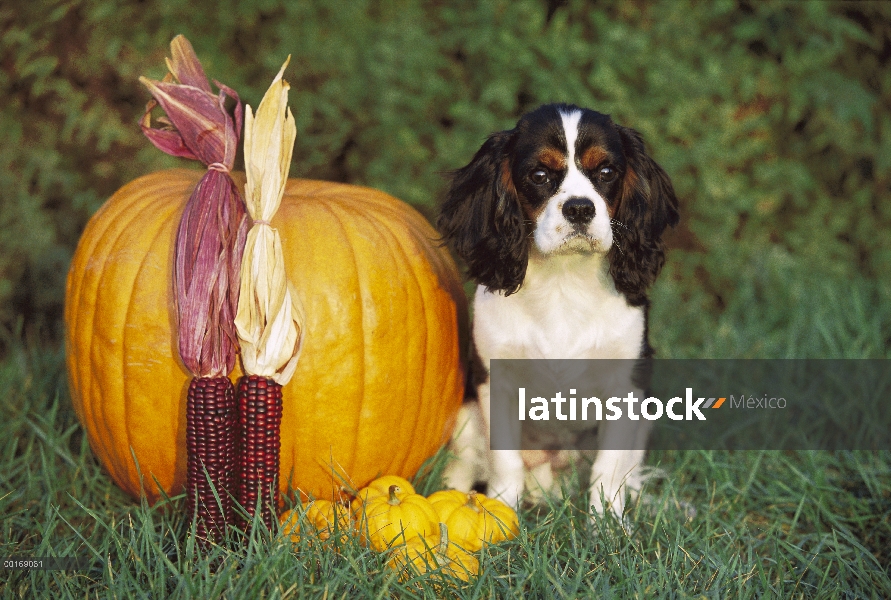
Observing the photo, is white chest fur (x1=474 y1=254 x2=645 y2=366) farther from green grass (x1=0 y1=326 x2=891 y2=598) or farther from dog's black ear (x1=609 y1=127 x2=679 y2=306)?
green grass (x1=0 y1=326 x2=891 y2=598)

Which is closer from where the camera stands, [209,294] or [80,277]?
[209,294]

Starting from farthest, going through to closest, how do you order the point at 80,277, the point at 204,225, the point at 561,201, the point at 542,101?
the point at 542,101 < the point at 80,277 < the point at 561,201 < the point at 204,225

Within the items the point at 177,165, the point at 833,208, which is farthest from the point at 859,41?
the point at 177,165

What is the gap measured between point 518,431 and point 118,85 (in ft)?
8.68

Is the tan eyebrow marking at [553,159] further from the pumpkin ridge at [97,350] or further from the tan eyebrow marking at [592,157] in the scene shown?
the pumpkin ridge at [97,350]

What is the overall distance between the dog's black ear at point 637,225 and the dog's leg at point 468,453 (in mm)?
647

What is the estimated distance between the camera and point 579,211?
2305mm

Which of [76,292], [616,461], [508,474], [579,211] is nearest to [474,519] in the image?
[508,474]

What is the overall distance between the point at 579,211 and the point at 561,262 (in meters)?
0.28

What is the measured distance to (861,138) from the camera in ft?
14.3

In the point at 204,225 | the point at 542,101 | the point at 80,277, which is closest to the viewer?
the point at 204,225

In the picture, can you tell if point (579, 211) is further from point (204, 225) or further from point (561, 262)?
point (204, 225)

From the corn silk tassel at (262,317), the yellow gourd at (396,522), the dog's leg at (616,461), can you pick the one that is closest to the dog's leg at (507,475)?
the dog's leg at (616,461)

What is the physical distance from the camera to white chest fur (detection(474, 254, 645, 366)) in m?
2.53
